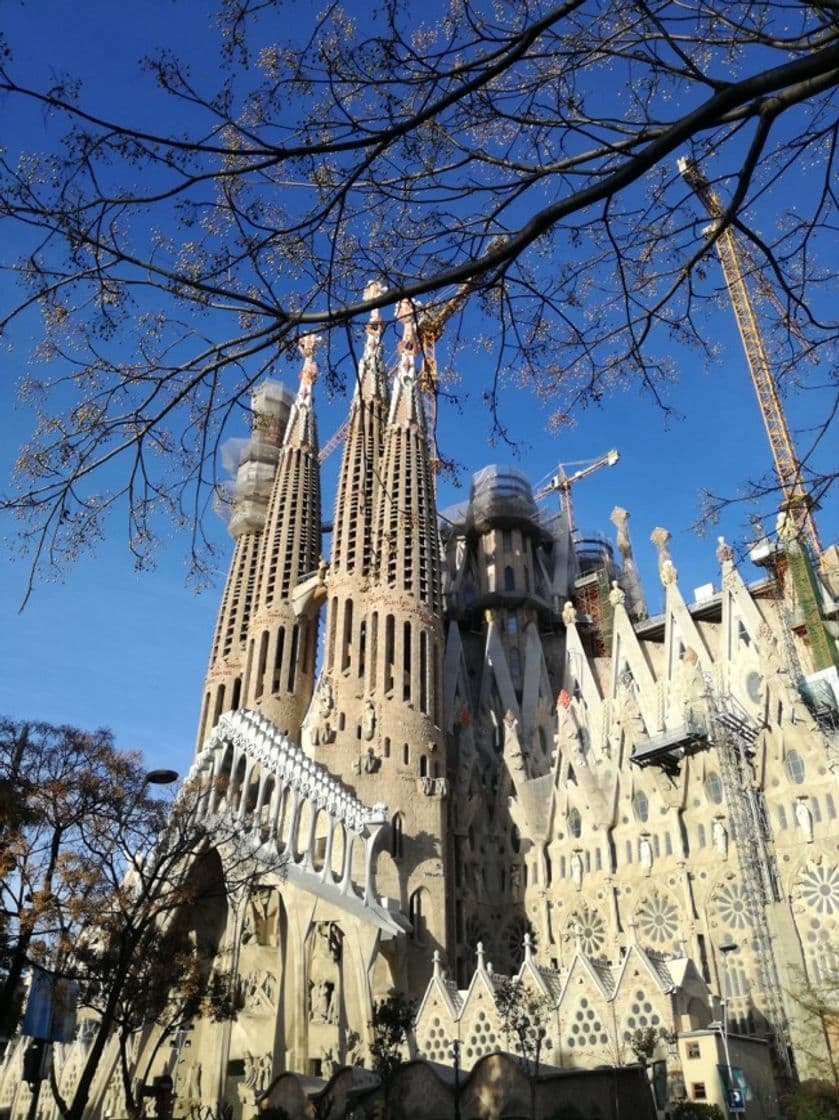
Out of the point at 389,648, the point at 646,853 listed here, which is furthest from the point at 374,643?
the point at 646,853

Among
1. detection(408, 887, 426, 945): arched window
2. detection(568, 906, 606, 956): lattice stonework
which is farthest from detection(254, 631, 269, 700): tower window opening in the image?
detection(568, 906, 606, 956): lattice stonework

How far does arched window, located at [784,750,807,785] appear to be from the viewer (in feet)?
85.1

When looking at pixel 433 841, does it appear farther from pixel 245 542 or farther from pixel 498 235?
pixel 498 235

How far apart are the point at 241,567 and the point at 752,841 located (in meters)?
24.7

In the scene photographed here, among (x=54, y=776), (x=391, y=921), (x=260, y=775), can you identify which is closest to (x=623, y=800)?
(x=391, y=921)

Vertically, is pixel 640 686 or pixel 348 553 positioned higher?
pixel 348 553

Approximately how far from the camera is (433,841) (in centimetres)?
2850

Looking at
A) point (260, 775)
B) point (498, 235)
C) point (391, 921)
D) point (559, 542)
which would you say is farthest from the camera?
point (559, 542)

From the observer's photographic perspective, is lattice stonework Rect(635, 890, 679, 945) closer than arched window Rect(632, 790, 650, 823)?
Yes

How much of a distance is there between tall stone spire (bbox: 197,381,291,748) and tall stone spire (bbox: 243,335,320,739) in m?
1.24

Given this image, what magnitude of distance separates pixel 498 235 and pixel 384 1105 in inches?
594

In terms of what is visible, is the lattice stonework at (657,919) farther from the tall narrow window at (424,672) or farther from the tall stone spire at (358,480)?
the tall stone spire at (358,480)

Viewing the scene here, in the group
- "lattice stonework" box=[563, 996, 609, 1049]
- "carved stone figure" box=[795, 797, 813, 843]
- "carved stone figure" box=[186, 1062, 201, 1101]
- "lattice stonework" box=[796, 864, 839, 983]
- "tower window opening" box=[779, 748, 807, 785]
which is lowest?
"carved stone figure" box=[186, 1062, 201, 1101]

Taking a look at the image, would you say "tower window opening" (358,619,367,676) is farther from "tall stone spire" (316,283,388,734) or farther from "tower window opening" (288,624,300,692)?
"tower window opening" (288,624,300,692)
